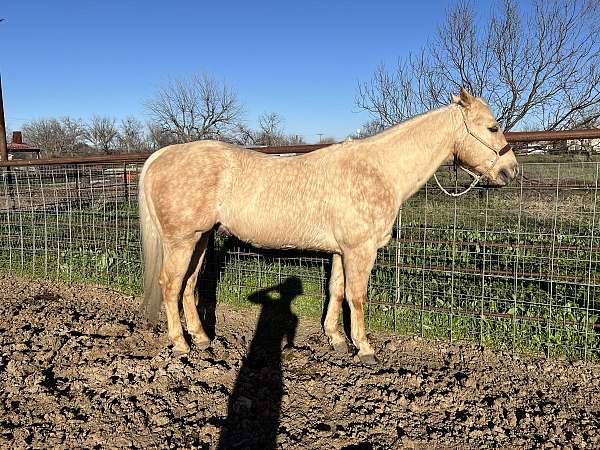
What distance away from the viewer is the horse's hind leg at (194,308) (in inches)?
157

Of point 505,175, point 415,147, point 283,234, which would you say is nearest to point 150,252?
point 283,234

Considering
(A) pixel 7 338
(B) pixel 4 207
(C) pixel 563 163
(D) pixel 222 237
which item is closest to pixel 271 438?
(A) pixel 7 338

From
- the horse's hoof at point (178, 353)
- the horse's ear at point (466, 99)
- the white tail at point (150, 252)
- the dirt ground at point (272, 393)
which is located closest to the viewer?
the dirt ground at point (272, 393)

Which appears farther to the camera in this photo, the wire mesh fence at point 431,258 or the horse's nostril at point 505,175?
the wire mesh fence at point 431,258

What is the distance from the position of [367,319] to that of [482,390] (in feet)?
4.90

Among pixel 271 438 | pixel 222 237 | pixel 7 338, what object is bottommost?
pixel 271 438

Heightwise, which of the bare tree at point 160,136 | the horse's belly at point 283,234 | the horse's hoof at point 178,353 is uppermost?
the bare tree at point 160,136

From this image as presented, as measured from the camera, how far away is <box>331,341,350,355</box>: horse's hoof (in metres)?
3.95

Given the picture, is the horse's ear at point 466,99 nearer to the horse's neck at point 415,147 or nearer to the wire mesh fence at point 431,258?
the horse's neck at point 415,147

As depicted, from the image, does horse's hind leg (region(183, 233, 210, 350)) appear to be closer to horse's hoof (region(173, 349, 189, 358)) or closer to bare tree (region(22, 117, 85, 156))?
horse's hoof (region(173, 349, 189, 358))

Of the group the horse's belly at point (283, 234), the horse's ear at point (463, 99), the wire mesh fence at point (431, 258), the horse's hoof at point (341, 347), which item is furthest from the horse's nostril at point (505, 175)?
the horse's hoof at point (341, 347)

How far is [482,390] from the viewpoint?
126 inches

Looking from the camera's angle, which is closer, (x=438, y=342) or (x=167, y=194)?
(x=167, y=194)

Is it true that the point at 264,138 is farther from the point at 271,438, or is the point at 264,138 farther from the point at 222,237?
the point at 271,438
